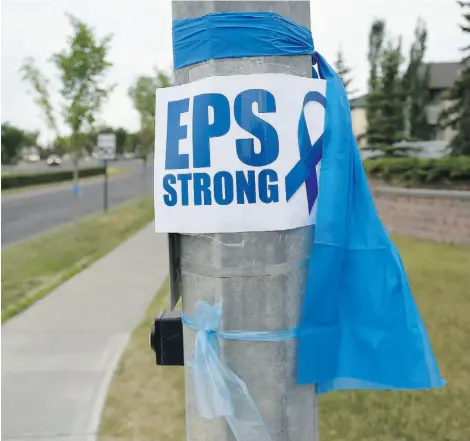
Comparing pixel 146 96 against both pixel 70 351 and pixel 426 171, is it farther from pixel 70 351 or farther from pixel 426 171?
pixel 70 351

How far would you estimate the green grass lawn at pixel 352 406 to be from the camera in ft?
13.6

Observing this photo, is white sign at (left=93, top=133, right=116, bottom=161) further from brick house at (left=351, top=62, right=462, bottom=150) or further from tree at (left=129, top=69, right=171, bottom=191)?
brick house at (left=351, top=62, right=462, bottom=150)

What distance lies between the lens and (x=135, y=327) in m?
6.52

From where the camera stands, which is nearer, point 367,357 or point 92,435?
point 367,357

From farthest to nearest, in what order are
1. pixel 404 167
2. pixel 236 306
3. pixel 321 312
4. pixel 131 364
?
pixel 404 167 < pixel 131 364 < pixel 321 312 < pixel 236 306

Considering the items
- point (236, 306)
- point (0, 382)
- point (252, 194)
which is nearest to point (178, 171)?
point (252, 194)

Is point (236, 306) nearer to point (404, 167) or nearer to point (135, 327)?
point (135, 327)

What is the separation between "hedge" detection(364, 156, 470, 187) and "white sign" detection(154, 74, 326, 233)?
443 inches

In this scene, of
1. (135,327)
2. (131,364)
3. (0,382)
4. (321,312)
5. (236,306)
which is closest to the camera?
(236,306)

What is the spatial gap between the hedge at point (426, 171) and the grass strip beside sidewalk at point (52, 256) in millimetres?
6361

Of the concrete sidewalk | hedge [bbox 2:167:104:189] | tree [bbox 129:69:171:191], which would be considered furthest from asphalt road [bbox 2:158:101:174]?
the concrete sidewalk

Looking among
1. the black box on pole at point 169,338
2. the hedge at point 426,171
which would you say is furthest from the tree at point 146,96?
the black box on pole at point 169,338

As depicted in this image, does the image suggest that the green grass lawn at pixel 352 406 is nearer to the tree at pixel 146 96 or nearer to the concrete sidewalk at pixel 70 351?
the concrete sidewalk at pixel 70 351

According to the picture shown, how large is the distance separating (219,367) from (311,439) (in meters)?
0.40
